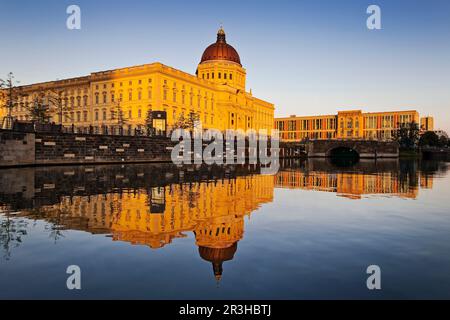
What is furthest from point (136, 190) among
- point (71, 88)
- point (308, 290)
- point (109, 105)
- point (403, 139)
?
point (403, 139)

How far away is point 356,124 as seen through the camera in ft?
512

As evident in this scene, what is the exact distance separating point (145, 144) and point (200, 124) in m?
48.6

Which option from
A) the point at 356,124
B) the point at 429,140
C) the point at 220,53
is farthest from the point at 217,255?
the point at 429,140

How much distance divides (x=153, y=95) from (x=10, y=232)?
69.7 metres

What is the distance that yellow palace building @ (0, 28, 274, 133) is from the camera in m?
76.0

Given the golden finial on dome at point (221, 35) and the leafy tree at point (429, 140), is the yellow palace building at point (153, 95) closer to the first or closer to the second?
the golden finial on dome at point (221, 35)

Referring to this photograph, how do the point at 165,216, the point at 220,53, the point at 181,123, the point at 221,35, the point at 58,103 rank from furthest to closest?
1. the point at 221,35
2. the point at 220,53
3. the point at 181,123
4. the point at 58,103
5. the point at 165,216

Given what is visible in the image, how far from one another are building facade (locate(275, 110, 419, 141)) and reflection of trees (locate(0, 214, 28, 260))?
148 m

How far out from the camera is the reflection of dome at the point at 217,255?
5.91 meters

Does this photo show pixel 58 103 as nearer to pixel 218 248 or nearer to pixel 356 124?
pixel 218 248

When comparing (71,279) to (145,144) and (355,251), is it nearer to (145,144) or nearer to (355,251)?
(355,251)

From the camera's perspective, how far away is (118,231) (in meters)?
8.28

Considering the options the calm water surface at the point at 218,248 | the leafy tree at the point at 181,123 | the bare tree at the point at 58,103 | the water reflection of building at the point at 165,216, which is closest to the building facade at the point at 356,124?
the leafy tree at the point at 181,123

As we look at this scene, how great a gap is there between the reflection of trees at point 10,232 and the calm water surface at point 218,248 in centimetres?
2
